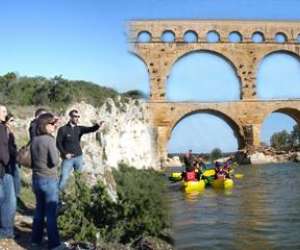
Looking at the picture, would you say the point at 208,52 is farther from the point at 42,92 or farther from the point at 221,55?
the point at 42,92

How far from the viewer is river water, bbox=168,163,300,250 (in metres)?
9.43

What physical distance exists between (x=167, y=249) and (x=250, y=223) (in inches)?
142

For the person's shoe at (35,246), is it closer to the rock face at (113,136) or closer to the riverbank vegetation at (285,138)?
the rock face at (113,136)

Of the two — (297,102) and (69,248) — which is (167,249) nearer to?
(69,248)

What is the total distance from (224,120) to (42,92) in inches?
1119

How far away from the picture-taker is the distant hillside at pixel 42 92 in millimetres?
20312

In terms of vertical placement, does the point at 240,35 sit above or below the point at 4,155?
above

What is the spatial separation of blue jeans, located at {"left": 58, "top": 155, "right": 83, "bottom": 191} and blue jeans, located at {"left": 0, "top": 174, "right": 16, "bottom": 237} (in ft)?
5.10

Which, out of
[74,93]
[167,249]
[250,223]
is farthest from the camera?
[74,93]

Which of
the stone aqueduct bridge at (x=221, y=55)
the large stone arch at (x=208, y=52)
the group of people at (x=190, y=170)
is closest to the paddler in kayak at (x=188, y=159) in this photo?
the group of people at (x=190, y=170)

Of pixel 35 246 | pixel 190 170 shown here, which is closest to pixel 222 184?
pixel 190 170

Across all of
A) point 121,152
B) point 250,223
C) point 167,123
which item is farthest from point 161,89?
point 250,223

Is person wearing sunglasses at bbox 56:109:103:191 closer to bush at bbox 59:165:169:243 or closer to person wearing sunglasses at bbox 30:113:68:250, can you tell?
bush at bbox 59:165:169:243

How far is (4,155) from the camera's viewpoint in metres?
6.80
